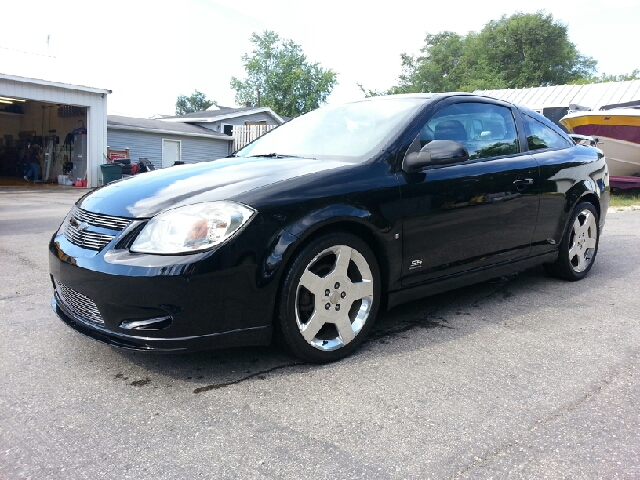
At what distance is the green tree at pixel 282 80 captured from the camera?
58156mm

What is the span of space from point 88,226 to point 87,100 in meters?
17.4

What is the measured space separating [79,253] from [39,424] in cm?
83

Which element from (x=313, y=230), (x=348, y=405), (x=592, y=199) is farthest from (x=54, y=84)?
(x=348, y=405)

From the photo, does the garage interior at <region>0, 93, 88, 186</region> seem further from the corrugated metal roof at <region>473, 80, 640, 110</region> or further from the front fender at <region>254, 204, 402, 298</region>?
the front fender at <region>254, 204, 402, 298</region>

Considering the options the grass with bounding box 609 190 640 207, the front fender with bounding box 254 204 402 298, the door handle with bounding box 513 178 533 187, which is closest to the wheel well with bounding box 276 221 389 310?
the front fender with bounding box 254 204 402 298

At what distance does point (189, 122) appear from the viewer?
2978 cm

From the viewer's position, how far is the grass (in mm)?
11641

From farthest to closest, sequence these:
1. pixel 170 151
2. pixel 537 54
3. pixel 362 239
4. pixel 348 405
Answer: pixel 537 54
pixel 170 151
pixel 362 239
pixel 348 405

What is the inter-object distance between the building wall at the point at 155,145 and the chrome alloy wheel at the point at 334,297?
57.0ft

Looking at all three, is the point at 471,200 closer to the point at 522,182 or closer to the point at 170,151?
the point at 522,182

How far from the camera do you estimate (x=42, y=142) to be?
2169cm

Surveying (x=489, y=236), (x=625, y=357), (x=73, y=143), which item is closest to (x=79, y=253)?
(x=489, y=236)

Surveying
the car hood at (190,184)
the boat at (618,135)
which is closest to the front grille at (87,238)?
the car hood at (190,184)

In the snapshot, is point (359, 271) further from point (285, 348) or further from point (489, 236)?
point (489, 236)
